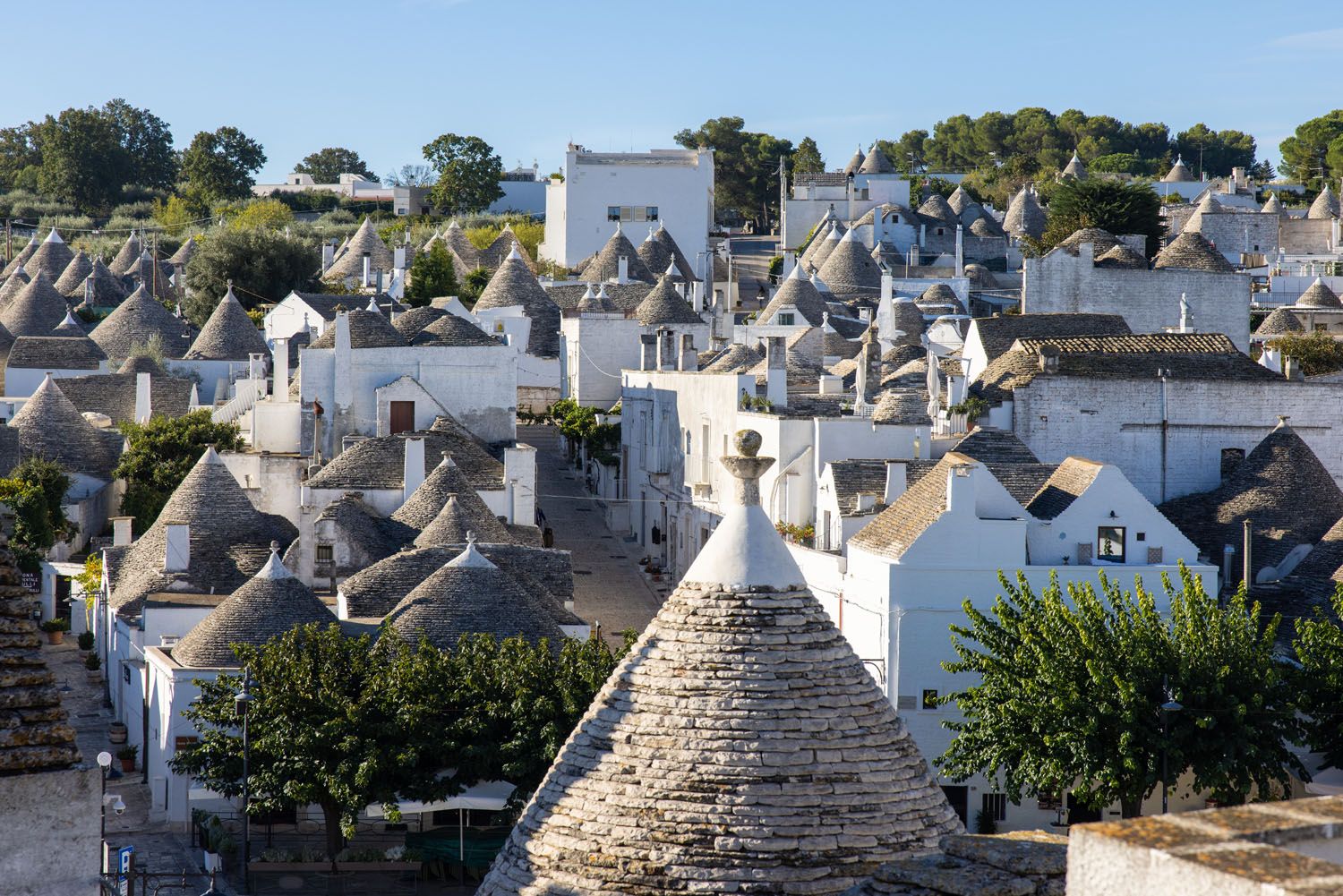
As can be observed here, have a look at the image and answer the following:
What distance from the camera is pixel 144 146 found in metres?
132

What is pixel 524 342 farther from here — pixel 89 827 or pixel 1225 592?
pixel 89 827

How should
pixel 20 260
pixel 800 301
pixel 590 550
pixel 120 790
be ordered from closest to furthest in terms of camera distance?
pixel 120 790, pixel 590 550, pixel 800 301, pixel 20 260

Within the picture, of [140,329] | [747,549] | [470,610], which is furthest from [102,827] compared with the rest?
[140,329]

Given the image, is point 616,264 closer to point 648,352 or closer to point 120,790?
point 648,352

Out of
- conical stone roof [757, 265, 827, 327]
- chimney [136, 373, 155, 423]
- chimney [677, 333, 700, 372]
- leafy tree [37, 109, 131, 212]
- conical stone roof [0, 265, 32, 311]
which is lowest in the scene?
chimney [136, 373, 155, 423]

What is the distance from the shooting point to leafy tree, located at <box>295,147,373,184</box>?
14275cm

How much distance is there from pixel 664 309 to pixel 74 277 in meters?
37.3

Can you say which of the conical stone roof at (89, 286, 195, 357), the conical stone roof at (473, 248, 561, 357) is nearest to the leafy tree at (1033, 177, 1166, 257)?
the conical stone roof at (473, 248, 561, 357)

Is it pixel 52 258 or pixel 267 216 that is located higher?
pixel 267 216

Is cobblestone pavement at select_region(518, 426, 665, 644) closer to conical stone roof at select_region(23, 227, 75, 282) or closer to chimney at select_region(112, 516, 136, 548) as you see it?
chimney at select_region(112, 516, 136, 548)

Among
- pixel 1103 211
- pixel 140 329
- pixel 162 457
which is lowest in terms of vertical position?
pixel 162 457

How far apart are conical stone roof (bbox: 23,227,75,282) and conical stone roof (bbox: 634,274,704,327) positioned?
3909cm

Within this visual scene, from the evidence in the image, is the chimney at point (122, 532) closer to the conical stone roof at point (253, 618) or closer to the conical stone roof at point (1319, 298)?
the conical stone roof at point (253, 618)

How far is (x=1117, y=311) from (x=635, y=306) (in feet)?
52.7
